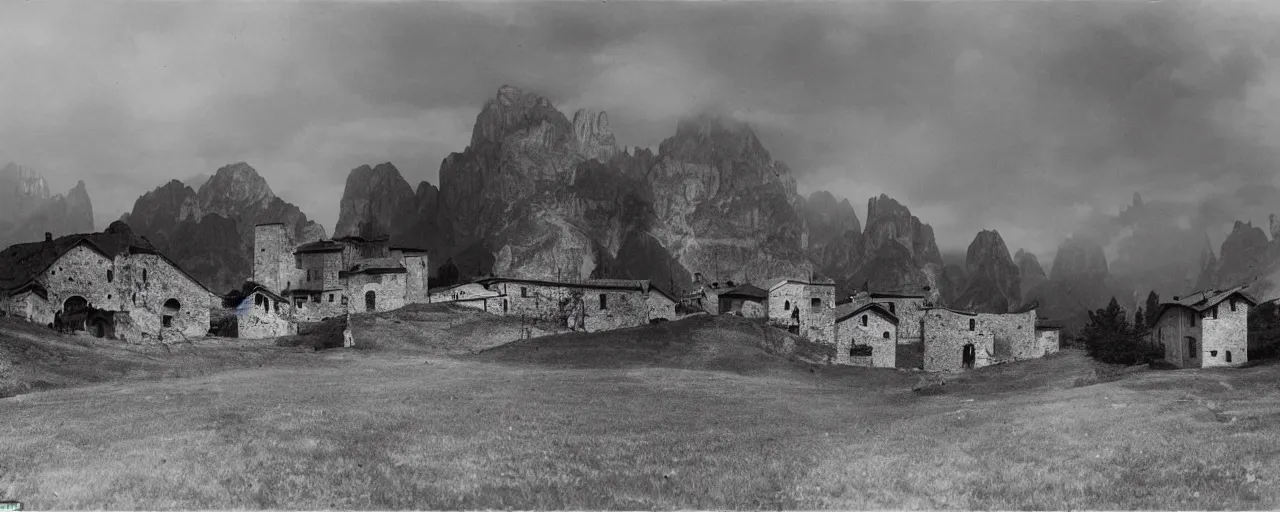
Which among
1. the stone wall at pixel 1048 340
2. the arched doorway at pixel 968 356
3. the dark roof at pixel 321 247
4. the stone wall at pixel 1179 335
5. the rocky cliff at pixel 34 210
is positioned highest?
the rocky cliff at pixel 34 210

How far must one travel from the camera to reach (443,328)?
247 ft

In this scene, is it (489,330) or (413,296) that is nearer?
(489,330)

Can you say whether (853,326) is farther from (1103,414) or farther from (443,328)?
(1103,414)

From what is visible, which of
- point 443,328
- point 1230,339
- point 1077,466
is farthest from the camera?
point 443,328

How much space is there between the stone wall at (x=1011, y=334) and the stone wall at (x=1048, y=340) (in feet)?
4.23

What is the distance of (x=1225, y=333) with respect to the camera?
58.8m

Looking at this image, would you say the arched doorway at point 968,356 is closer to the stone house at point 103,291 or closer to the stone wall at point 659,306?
the stone wall at point 659,306

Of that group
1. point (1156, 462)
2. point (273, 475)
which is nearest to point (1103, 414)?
point (1156, 462)

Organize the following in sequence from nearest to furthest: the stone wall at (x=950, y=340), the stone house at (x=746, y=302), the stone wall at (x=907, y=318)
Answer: the stone wall at (x=950, y=340), the stone wall at (x=907, y=318), the stone house at (x=746, y=302)

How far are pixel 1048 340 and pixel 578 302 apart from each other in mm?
50926

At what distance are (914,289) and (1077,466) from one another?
94338 mm

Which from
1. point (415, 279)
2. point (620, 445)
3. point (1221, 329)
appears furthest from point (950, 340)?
point (620, 445)

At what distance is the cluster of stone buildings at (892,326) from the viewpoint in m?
83.1

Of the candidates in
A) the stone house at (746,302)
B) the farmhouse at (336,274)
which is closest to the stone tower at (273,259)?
the farmhouse at (336,274)
